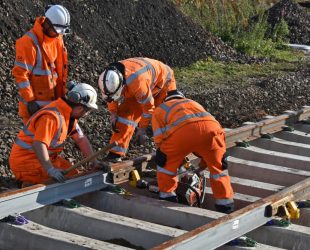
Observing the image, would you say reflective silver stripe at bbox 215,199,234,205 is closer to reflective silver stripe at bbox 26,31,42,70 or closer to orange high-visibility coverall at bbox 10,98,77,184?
orange high-visibility coverall at bbox 10,98,77,184

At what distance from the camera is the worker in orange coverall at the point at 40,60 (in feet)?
24.9

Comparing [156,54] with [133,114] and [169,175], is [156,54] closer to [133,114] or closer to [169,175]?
[133,114]

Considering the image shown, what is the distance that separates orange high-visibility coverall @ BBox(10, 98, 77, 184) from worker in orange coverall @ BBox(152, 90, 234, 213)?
887mm

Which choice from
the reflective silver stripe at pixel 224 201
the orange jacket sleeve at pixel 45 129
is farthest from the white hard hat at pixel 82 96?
the reflective silver stripe at pixel 224 201

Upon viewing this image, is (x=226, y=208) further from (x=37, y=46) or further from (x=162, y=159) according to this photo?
(x=37, y=46)

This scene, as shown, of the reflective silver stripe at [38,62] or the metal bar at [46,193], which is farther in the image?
the reflective silver stripe at [38,62]

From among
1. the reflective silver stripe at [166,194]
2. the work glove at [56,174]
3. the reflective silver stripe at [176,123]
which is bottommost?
the reflective silver stripe at [166,194]

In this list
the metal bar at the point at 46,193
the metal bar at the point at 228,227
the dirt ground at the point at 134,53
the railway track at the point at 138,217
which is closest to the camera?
the metal bar at the point at 228,227

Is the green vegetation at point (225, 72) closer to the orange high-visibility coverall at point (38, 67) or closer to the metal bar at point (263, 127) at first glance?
the metal bar at point (263, 127)

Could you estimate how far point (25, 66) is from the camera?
299 inches

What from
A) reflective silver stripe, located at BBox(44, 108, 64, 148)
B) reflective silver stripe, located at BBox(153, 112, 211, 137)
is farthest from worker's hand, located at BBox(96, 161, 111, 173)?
reflective silver stripe, located at BBox(153, 112, 211, 137)

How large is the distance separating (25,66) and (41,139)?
145cm

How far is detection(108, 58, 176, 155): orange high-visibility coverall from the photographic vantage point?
7.68 meters

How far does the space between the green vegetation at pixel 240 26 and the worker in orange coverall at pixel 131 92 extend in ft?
31.4
